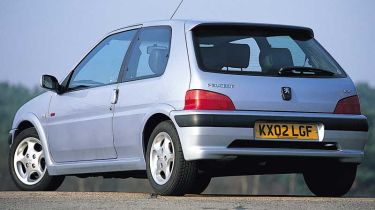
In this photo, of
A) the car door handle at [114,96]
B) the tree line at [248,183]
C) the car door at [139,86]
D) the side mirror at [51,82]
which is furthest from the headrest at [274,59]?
the tree line at [248,183]

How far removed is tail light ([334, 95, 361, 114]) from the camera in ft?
33.8

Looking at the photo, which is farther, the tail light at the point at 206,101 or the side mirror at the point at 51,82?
the side mirror at the point at 51,82

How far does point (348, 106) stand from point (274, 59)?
79 centimetres

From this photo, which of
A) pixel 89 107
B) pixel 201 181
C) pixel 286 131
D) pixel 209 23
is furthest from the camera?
pixel 201 181

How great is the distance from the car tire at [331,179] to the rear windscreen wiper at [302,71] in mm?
836

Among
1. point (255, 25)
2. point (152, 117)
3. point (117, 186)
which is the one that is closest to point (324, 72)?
point (255, 25)

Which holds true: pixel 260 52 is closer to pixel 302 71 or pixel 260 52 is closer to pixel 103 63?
pixel 302 71

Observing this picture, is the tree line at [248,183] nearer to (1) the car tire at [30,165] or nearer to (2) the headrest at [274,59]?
(1) the car tire at [30,165]

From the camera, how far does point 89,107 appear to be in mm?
11305

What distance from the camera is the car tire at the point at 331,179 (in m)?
10.6

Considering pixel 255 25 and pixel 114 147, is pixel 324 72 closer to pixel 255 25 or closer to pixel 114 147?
pixel 255 25

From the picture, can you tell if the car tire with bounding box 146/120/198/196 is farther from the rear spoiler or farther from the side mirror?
the side mirror

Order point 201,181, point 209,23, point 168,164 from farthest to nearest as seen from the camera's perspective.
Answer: point 201,181, point 209,23, point 168,164

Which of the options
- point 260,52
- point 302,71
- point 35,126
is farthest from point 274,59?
point 35,126
